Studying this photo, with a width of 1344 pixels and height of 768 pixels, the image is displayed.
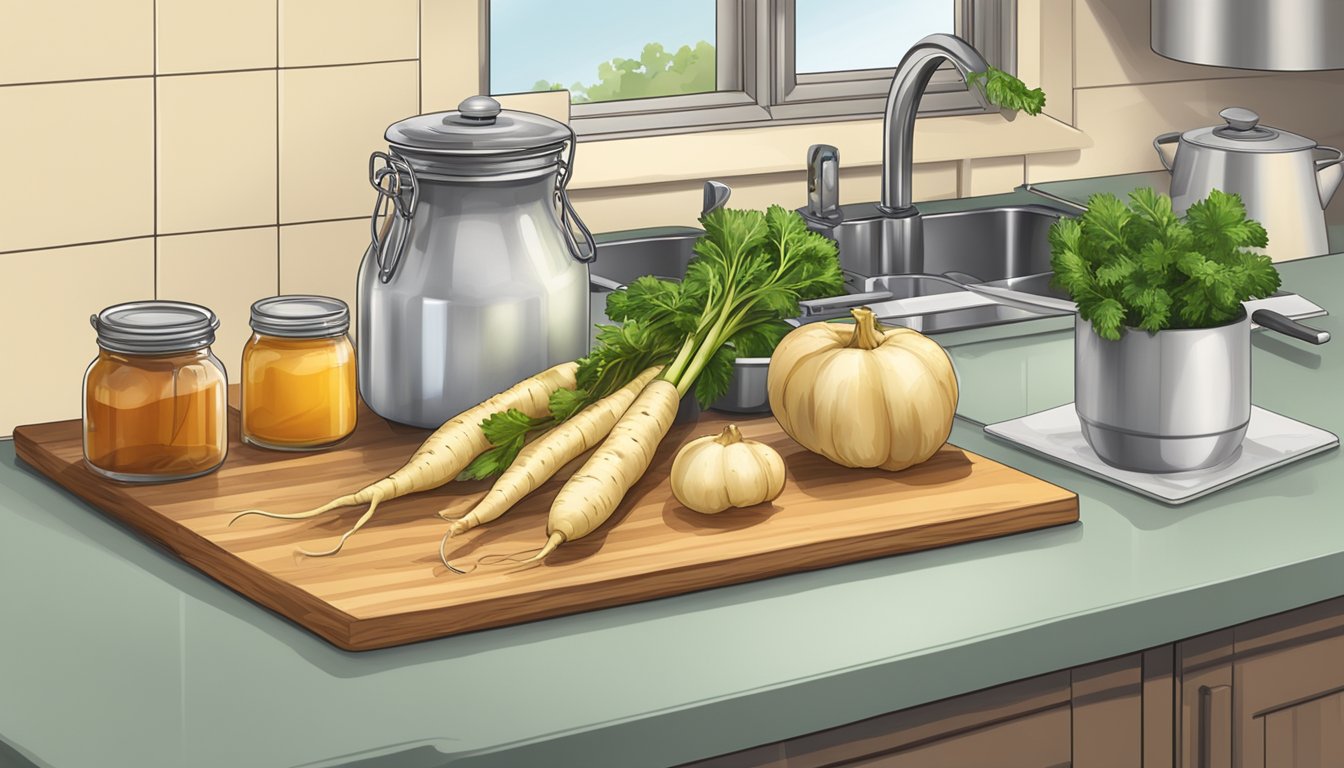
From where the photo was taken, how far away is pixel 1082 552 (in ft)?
3.84

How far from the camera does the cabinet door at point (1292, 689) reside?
117cm

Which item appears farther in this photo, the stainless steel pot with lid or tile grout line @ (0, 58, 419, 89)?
tile grout line @ (0, 58, 419, 89)

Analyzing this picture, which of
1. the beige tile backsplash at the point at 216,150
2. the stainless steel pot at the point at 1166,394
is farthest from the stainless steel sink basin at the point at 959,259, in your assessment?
the beige tile backsplash at the point at 216,150

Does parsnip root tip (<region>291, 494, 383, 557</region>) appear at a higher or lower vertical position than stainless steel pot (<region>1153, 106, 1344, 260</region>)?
lower

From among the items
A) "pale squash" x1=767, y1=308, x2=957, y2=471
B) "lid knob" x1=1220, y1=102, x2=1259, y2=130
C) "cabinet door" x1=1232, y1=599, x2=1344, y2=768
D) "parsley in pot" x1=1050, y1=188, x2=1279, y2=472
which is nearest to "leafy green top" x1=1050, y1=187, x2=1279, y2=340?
"parsley in pot" x1=1050, y1=188, x2=1279, y2=472

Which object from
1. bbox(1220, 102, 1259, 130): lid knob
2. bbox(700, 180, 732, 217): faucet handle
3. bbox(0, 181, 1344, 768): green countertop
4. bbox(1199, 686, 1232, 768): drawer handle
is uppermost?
bbox(1220, 102, 1259, 130): lid knob

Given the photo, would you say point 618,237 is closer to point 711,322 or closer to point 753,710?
point 711,322

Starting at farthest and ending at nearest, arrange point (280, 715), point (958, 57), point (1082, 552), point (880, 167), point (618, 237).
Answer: point (880, 167) → point (618, 237) → point (958, 57) → point (1082, 552) → point (280, 715)

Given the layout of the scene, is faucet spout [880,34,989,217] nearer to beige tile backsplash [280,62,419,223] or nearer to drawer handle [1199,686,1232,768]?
beige tile backsplash [280,62,419,223]

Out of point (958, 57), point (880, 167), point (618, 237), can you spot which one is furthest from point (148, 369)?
point (880, 167)

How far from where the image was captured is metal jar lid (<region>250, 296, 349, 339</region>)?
4.20 feet

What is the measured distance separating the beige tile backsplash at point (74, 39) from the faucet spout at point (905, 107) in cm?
89

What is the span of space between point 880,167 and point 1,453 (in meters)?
1.32

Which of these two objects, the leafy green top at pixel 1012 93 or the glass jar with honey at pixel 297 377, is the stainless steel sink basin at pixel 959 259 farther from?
the glass jar with honey at pixel 297 377
